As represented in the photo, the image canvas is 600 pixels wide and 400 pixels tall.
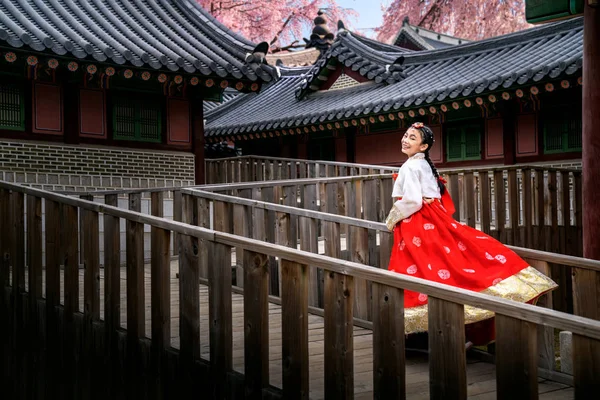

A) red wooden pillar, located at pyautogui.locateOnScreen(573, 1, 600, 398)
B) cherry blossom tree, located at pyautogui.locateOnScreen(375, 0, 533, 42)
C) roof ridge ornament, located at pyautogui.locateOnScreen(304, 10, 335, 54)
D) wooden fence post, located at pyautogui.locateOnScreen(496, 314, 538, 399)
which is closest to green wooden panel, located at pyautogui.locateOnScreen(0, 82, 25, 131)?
red wooden pillar, located at pyautogui.locateOnScreen(573, 1, 600, 398)

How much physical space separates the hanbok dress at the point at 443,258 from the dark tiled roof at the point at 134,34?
6.60 meters

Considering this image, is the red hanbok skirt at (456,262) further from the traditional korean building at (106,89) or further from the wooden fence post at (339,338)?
the traditional korean building at (106,89)

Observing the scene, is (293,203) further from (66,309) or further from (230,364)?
(230,364)

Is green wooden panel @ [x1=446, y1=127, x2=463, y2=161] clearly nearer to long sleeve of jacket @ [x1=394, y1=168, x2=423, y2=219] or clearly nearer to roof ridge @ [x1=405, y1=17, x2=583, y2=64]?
roof ridge @ [x1=405, y1=17, x2=583, y2=64]

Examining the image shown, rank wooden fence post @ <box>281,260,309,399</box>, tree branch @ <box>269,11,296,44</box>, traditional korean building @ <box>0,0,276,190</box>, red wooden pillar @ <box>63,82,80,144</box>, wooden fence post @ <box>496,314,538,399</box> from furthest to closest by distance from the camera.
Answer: tree branch @ <box>269,11,296,44</box> < red wooden pillar @ <box>63,82,80,144</box> < traditional korean building @ <box>0,0,276,190</box> < wooden fence post @ <box>281,260,309,399</box> < wooden fence post @ <box>496,314,538,399</box>

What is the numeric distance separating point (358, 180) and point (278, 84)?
1347 centimetres

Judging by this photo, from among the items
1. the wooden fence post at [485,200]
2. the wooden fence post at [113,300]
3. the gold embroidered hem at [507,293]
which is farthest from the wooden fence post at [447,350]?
the wooden fence post at [485,200]

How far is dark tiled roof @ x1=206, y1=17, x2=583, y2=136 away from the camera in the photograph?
1213 cm

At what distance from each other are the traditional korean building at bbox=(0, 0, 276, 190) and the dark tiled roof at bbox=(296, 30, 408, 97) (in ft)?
16.3

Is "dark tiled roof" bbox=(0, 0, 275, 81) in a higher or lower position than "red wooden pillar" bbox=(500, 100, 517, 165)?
higher

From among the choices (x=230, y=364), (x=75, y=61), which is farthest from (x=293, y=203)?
(x=75, y=61)

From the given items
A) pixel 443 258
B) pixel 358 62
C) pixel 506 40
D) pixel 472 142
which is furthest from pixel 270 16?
pixel 443 258

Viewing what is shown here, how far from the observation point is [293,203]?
24.8 ft

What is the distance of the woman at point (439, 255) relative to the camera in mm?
4609
